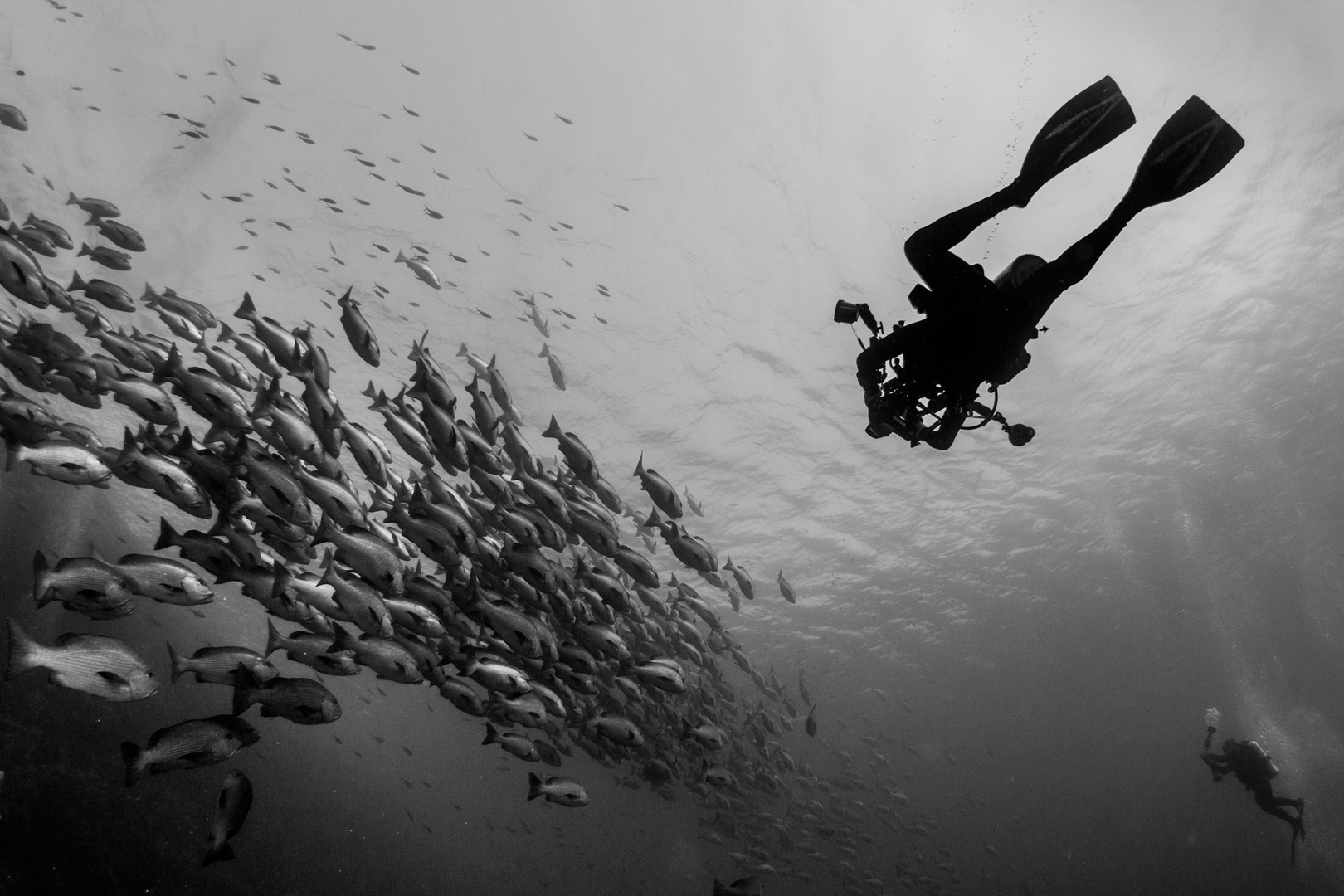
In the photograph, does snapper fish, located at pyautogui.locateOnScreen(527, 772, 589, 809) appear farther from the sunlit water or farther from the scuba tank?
the scuba tank

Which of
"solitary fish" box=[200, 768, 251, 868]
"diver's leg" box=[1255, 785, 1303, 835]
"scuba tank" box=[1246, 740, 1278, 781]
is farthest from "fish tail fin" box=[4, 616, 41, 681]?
"scuba tank" box=[1246, 740, 1278, 781]

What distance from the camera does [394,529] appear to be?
8047mm

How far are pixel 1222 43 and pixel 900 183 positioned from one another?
21.9 ft

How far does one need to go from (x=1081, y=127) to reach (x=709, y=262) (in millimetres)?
13811

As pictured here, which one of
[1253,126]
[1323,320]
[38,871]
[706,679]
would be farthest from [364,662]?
[1323,320]

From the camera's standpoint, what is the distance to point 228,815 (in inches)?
164

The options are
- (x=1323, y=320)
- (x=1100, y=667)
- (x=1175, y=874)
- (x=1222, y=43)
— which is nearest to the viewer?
(x=1222, y=43)

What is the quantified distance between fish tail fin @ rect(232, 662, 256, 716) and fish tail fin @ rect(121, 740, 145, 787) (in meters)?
0.53

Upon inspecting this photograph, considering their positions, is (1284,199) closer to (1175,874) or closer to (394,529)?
(394,529)

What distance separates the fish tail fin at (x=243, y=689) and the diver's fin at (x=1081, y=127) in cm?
634

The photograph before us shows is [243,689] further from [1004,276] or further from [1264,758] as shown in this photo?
[1264,758]

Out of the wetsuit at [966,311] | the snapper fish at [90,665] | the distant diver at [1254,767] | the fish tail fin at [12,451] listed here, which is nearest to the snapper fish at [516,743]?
the snapper fish at [90,665]

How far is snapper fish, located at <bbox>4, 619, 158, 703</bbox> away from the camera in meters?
3.70

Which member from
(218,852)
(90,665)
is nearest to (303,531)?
(90,665)
